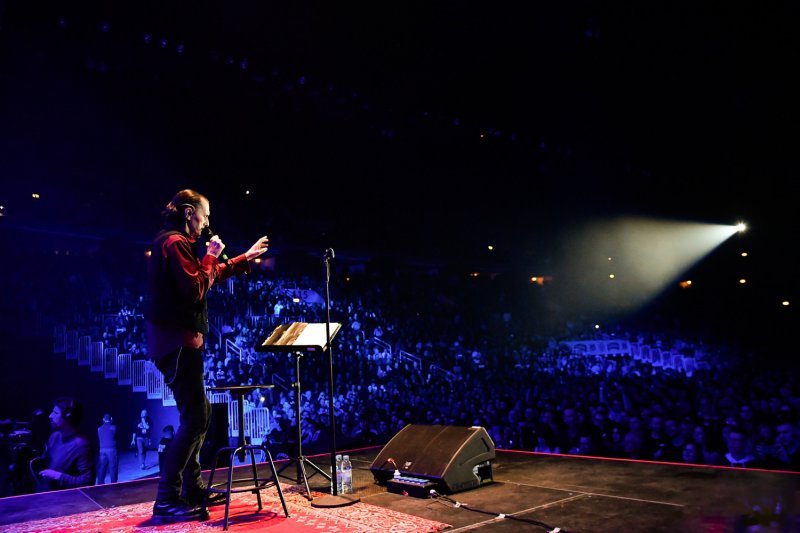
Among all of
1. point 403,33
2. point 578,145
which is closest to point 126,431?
point 403,33

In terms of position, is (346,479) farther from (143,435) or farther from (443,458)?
(143,435)

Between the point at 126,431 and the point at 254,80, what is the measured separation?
6.09 metres

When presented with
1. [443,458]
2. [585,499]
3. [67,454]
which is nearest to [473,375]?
[67,454]

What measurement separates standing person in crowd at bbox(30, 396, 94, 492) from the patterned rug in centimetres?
149

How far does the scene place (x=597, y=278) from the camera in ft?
57.3

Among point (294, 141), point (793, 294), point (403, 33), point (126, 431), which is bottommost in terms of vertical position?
point (126, 431)

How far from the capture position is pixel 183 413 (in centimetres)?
225

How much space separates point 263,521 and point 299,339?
35.5 inches

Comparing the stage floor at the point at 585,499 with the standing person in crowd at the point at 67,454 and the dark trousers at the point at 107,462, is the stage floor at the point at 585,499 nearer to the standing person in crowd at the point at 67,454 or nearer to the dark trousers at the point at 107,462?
the standing person in crowd at the point at 67,454

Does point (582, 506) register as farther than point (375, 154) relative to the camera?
No

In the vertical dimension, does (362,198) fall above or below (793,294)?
above

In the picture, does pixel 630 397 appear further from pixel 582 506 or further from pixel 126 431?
pixel 126 431

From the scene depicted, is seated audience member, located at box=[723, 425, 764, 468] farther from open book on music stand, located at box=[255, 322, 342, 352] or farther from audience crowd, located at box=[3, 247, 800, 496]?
open book on music stand, located at box=[255, 322, 342, 352]

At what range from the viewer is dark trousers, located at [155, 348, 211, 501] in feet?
7.33
